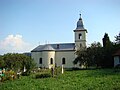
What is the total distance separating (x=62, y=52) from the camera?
7138 centimetres

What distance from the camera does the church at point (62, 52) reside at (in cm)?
6975

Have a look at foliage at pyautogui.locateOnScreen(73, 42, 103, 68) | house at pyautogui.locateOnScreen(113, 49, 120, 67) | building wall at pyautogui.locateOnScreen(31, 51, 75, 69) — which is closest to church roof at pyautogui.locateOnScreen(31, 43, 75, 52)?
building wall at pyautogui.locateOnScreen(31, 51, 75, 69)

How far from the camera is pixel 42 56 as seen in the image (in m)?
70.9

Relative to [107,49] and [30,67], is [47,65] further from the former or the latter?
[30,67]

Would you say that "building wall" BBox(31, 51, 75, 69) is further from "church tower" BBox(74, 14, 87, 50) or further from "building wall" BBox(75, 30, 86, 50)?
"church tower" BBox(74, 14, 87, 50)

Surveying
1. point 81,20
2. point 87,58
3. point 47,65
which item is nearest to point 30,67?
point 87,58

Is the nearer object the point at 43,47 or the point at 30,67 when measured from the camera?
the point at 30,67

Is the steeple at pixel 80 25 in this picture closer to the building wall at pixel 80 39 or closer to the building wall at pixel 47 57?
the building wall at pixel 80 39

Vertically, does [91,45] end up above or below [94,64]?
above

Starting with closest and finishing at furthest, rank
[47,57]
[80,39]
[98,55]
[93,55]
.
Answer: [98,55], [93,55], [47,57], [80,39]

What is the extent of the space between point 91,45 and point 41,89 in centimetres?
4006

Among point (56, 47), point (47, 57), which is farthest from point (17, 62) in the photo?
point (56, 47)

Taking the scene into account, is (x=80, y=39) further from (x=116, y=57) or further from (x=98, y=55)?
(x=116, y=57)

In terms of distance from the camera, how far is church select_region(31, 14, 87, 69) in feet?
229
